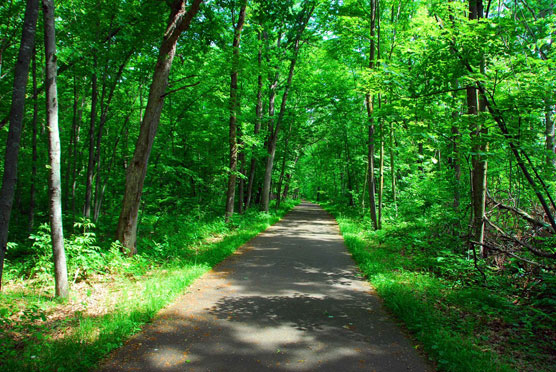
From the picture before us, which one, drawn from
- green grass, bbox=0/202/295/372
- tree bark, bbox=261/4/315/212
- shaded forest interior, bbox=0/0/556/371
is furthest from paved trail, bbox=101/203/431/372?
tree bark, bbox=261/4/315/212

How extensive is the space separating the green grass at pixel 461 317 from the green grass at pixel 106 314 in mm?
3768

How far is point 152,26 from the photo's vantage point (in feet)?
27.8

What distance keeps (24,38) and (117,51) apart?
6.48 m

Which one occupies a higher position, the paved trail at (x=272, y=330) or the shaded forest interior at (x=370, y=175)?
the shaded forest interior at (x=370, y=175)

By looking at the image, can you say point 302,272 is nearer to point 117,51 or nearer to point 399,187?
point 117,51

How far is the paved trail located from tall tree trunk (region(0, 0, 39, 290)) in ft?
6.04

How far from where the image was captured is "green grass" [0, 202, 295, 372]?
316cm

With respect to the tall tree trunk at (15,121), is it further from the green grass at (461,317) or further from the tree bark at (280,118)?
the tree bark at (280,118)

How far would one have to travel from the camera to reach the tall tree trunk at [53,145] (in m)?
4.40

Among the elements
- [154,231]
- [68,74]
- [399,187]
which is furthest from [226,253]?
[399,187]

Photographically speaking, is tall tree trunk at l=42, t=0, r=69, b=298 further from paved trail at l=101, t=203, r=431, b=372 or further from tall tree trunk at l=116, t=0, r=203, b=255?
tall tree trunk at l=116, t=0, r=203, b=255

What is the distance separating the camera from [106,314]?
14.0 feet

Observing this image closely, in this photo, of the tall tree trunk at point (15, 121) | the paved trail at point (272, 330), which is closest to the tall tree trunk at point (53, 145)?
the tall tree trunk at point (15, 121)

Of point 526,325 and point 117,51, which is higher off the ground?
point 117,51
